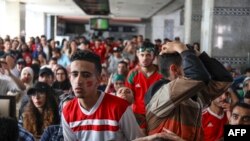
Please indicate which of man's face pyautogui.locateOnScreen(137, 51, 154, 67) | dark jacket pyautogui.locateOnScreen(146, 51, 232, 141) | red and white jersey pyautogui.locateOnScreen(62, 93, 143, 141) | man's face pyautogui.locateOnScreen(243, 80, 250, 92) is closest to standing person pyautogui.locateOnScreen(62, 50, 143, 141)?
red and white jersey pyautogui.locateOnScreen(62, 93, 143, 141)

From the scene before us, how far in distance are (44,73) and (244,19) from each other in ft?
13.5

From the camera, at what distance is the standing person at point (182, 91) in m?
2.79

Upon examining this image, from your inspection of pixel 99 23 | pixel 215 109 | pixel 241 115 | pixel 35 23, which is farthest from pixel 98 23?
pixel 241 115

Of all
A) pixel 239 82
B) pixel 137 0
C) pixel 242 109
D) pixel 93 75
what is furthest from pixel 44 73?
pixel 137 0

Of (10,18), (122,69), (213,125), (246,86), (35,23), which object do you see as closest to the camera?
(213,125)

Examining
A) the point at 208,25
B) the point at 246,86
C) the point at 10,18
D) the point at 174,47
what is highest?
the point at 10,18

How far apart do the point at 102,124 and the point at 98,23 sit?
27.8 m

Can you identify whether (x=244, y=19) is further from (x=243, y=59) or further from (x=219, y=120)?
(x=219, y=120)

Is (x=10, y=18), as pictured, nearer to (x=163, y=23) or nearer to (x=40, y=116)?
(x=163, y=23)

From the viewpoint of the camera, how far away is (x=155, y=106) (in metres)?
2.90

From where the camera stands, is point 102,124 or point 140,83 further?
point 140,83

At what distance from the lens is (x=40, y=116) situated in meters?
4.91

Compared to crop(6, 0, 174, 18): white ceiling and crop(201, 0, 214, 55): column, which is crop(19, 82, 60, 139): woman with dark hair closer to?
crop(201, 0, 214, 55): column

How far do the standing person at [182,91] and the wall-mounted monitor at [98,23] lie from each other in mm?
26983
